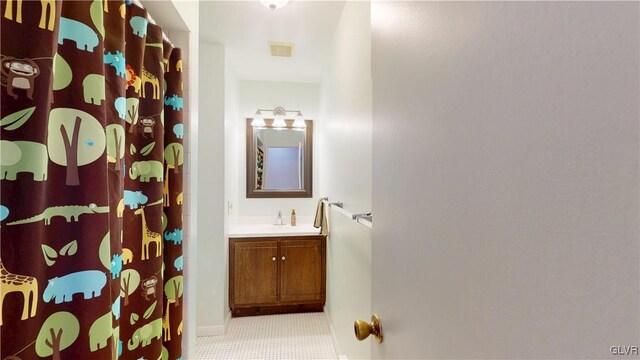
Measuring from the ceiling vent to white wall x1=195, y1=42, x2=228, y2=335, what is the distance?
440 mm

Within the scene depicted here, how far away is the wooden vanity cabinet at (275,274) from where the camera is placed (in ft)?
8.77

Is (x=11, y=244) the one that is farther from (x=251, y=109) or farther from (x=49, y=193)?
(x=251, y=109)

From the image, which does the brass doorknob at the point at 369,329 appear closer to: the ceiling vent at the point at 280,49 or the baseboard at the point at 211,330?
the baseboard at the point at 211,330

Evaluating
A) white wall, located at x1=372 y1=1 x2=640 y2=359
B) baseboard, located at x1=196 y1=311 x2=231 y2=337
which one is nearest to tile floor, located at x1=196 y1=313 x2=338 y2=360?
baseboard, located at x1=196 y1=311 x2=231 y2=337

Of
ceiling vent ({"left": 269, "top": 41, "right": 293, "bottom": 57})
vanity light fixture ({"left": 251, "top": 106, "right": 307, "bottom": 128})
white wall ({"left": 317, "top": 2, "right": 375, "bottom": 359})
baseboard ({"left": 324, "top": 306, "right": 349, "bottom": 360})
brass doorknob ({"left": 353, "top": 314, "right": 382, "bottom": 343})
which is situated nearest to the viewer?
brass doorknob ({"left": 353, "top": 314, "right": 382, "bottom": 343})

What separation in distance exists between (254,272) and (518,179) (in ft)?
8.69

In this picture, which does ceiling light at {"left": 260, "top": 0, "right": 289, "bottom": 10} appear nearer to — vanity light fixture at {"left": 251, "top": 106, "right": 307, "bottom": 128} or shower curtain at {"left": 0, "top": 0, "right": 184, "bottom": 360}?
shower curtain at {"left": 0, "top": 0, "right": 184, "bottom": 360}

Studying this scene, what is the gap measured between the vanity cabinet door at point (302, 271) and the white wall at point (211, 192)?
560mm

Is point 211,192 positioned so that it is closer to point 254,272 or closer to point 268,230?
point 268,230

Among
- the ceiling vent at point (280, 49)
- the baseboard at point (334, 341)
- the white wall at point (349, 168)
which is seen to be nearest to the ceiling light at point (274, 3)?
the white wall at point (349, 168)

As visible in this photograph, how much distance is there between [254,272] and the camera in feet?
8.83

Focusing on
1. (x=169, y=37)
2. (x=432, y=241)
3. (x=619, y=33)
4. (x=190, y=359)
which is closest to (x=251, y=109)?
(x=169, y=37)

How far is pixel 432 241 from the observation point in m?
0.51

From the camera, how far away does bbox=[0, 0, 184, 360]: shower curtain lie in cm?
60
